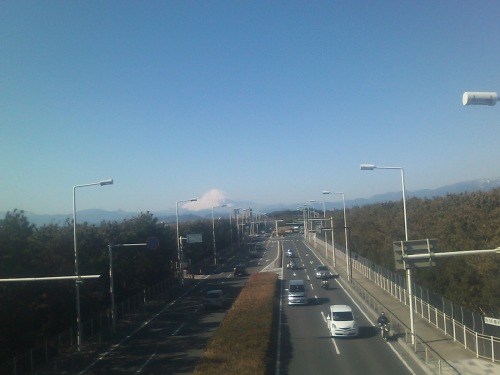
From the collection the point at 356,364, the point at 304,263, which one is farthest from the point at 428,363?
the point at 304,263

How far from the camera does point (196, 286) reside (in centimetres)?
4822

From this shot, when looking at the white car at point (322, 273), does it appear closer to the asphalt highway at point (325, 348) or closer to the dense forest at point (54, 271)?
the asphalt highway at point (325, 348)

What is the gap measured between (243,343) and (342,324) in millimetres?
5859

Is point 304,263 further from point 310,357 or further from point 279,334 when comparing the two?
point 310,357

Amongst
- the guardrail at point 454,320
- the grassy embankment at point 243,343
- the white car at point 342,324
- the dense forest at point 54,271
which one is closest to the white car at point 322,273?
the guardrail at point 454,320

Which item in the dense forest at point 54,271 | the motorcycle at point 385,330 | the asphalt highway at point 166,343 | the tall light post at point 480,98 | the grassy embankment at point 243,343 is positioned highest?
the tall light post at point 480,98

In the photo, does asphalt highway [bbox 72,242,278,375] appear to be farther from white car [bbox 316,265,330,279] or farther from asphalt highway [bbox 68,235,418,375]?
white car [bbox 316,265,330,279]

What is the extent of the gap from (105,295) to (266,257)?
4412 centimetres

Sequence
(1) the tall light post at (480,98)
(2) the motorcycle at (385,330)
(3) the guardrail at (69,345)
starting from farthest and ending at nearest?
(2) the motorcycle at (385,330) → (3) the guardrail at (69,345) → (1) the tall light post at (480,98)

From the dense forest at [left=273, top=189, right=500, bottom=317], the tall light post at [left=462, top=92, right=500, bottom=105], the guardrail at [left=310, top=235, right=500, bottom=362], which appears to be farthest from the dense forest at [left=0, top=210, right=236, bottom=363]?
the dense forest at [left=273, top=189, right=500, bottom=317]

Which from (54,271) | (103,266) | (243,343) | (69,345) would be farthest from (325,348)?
(103,266)

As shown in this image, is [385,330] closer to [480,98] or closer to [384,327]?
[384,327]

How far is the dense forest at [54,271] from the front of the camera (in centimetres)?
2298

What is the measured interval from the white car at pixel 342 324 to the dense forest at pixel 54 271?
15.1m
